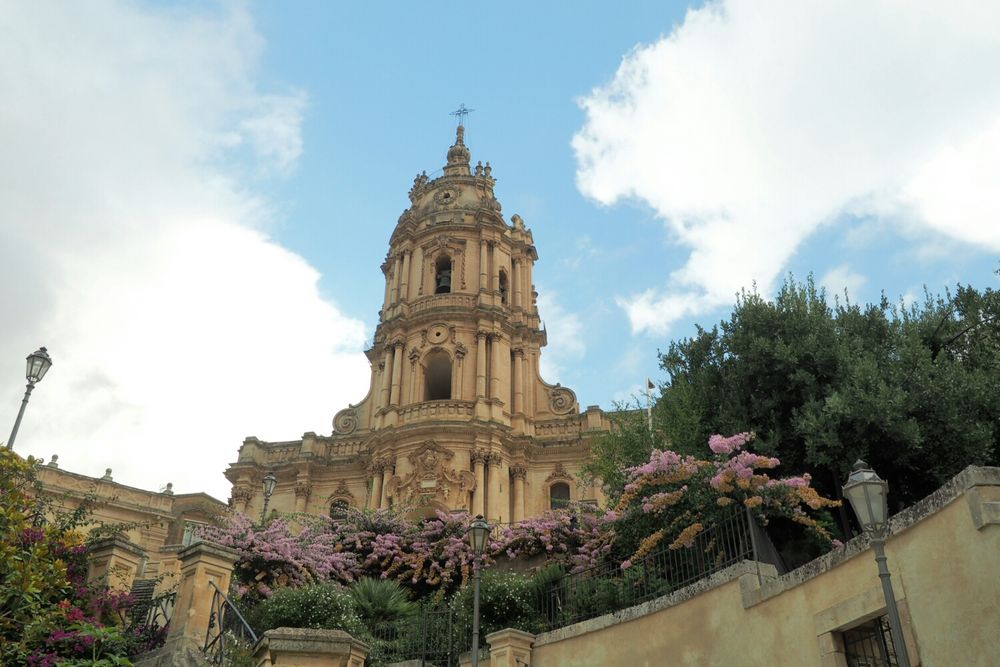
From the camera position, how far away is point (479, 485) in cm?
3194

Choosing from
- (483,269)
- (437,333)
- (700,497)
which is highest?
(483,269)

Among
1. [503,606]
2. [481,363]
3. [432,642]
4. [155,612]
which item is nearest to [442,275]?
[481,363]

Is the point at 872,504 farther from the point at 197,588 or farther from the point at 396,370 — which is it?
the point at 396,370

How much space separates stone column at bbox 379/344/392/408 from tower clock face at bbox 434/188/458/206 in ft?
28.9

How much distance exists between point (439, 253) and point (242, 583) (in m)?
22.5

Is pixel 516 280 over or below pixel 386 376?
over

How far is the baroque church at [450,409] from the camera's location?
3253 cm

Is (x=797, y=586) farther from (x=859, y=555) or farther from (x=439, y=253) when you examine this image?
(x=439, y=253)

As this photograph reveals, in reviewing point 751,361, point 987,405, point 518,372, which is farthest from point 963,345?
point 518,372

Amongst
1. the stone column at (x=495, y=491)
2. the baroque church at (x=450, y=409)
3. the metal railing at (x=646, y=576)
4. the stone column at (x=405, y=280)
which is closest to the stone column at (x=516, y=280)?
the baroque church at (x=450, y=409)

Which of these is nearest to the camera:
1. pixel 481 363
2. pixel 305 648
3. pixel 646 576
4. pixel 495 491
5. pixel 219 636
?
pixel 305 648

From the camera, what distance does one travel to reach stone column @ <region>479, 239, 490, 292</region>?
1484 inches

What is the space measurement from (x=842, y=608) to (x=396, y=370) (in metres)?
27.9

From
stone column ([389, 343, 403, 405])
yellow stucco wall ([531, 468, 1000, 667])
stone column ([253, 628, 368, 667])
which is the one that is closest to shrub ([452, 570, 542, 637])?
yellow stucco wall ([531, 468, 1000, 667])
